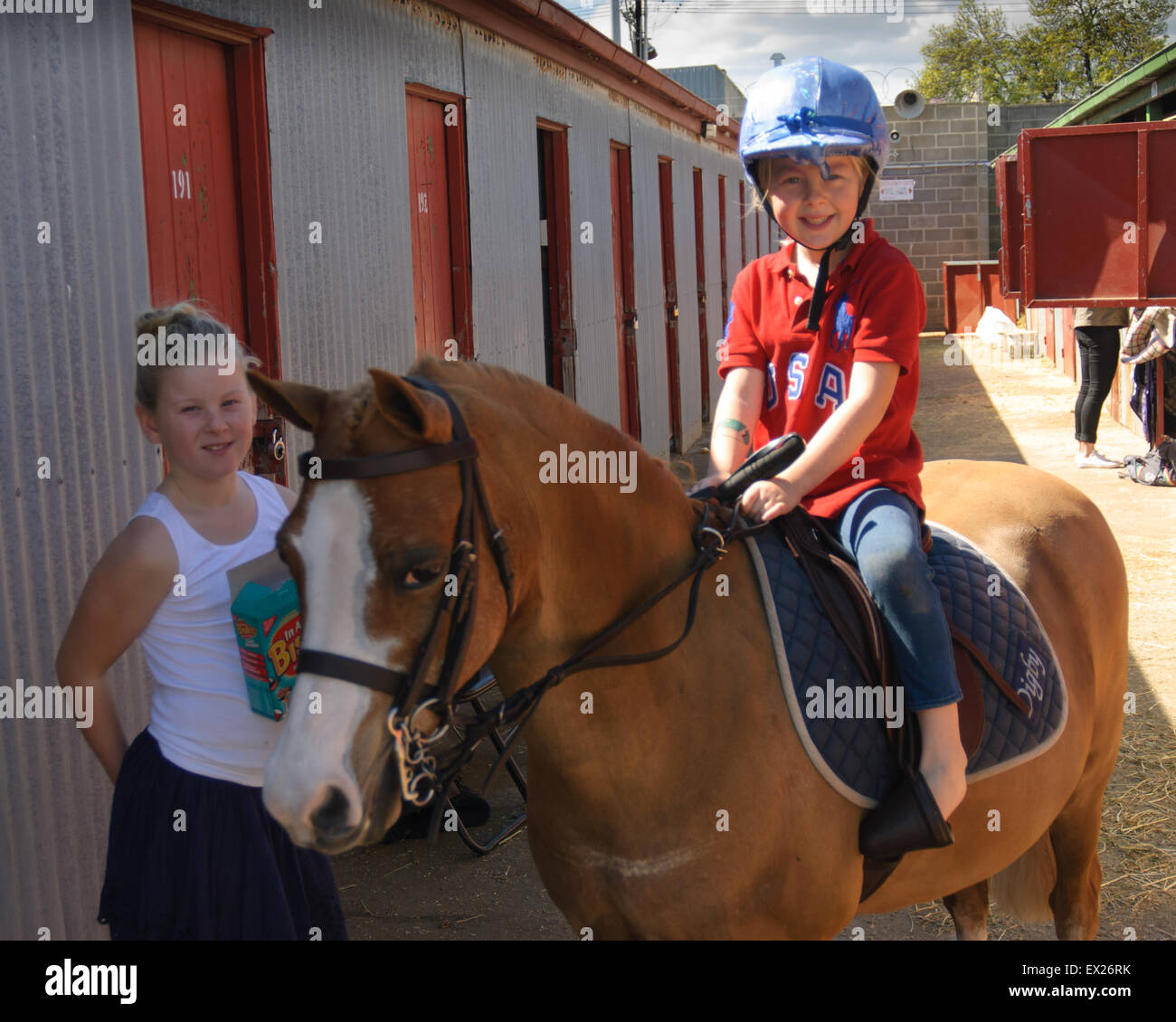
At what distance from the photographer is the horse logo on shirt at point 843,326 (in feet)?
8.36

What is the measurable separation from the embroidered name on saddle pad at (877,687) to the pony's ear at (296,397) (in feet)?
3.36

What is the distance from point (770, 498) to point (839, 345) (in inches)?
19.8

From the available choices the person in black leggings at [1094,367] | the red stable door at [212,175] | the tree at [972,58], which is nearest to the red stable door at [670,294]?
the person in black leggings at [1094,367]

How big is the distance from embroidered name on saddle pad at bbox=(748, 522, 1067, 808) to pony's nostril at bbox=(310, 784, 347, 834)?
39.9 inches

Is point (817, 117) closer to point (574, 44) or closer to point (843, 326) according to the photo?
point (843, 326)

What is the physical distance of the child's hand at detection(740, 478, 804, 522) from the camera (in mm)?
2318

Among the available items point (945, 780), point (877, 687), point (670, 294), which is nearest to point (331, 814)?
point (877, 687)

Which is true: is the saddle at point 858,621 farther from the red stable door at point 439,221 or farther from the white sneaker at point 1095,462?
the white sneaker at point 1095,462

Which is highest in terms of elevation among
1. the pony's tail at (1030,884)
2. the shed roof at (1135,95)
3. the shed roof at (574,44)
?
the shed roof at (1135,95)

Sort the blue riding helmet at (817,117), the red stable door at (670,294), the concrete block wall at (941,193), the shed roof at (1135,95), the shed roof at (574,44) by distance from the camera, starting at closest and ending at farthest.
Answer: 1. the blue riding helmet at (817,117)
2. the shed roof at (574,44)
3. the shed roof at (1135,95)
4. the red stable door at (670,294)
5. the concrete block wall at (941,193)

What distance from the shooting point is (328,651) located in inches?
63.3
